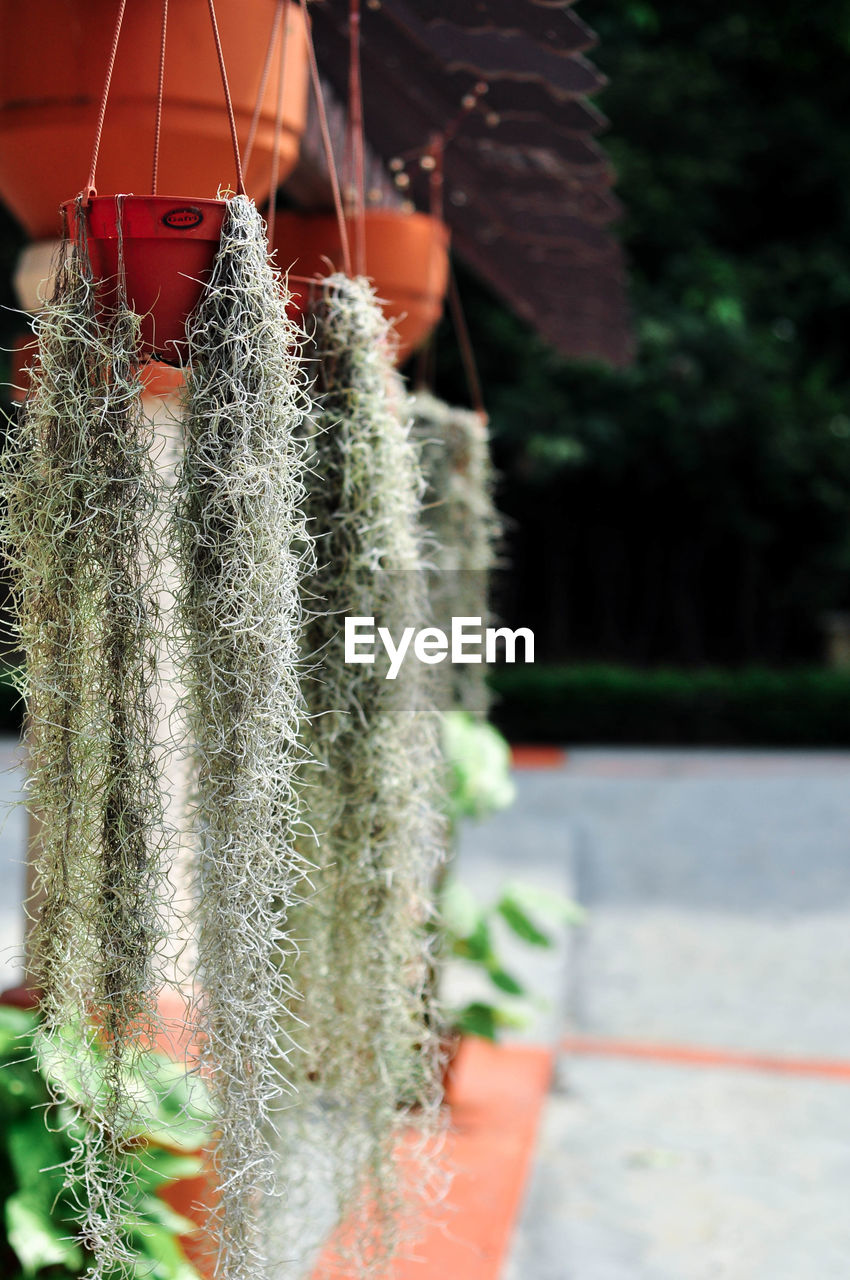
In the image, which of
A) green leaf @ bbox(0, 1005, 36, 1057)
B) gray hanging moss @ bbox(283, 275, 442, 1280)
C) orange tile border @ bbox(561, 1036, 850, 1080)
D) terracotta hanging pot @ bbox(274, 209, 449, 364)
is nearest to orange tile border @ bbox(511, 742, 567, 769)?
orange tile border @ bbox(561, 1036, 850, 1080)

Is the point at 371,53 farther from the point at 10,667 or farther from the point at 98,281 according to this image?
the point at 10,667

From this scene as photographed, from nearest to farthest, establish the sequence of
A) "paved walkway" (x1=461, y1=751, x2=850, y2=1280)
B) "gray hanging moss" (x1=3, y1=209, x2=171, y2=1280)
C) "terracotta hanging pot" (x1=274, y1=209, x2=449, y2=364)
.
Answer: "gray hanging moss" (x1=3, y1=209, x2=171, y2=1280)
"terracotta hanging pot" (x1=274, y1=209, x2=449, y2=364)
"paved walkway" (x1=461, y1=751, x2=850, y2=1280)

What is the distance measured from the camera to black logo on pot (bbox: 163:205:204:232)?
91cm

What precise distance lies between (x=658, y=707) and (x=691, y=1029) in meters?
6.29

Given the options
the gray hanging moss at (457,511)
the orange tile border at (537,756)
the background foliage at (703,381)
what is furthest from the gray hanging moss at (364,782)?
the background foliage at (703,381)

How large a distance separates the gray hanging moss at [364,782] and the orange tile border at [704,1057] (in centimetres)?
220

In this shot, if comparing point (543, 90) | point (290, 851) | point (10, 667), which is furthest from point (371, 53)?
point (290, 851)

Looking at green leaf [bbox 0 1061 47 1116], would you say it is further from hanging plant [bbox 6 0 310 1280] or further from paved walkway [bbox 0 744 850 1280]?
hanging plant [bbox 6 0 310 1280]

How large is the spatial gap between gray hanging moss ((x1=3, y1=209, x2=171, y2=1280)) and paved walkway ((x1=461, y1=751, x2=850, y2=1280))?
1.69 meters

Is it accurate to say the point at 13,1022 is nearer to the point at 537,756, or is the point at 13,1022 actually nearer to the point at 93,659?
the point at 93,659

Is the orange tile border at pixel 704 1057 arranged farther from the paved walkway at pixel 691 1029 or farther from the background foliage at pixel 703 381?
the background foliage at pixel 703 381

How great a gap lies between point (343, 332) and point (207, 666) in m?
0.40

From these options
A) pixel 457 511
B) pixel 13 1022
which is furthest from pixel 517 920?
pixel 13 1022

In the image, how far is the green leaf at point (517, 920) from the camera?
2.92 metres
